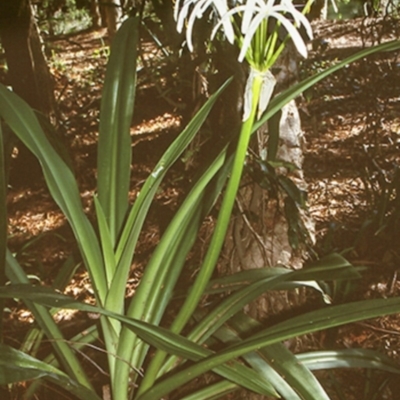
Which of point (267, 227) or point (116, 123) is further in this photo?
point (267, 227)

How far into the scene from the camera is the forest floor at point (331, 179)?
1763mm

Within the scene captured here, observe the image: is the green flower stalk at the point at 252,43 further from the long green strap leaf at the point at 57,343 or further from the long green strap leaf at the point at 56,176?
the long green strap leaf at the point at 57,343

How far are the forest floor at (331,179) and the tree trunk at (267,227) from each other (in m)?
0.20

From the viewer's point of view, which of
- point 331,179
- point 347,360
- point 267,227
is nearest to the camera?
point 347,360

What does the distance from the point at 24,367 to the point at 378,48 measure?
0.65 metres

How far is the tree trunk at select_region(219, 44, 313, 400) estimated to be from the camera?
4.49ft

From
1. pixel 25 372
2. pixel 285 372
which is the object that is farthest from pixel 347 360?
pixel 25 372

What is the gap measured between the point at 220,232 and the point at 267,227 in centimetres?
72

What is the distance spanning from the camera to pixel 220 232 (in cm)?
73

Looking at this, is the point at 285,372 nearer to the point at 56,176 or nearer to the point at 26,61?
the point at 56,176

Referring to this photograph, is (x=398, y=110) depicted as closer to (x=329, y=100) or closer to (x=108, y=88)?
(x=329, y=100)

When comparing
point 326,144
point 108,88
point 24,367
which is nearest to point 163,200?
point 326,144

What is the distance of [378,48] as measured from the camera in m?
0.72

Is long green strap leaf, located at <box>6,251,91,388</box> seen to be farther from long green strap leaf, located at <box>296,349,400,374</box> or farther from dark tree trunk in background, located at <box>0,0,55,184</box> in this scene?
dark tree trunk in background, located at <box>0,0,55,184</box>
